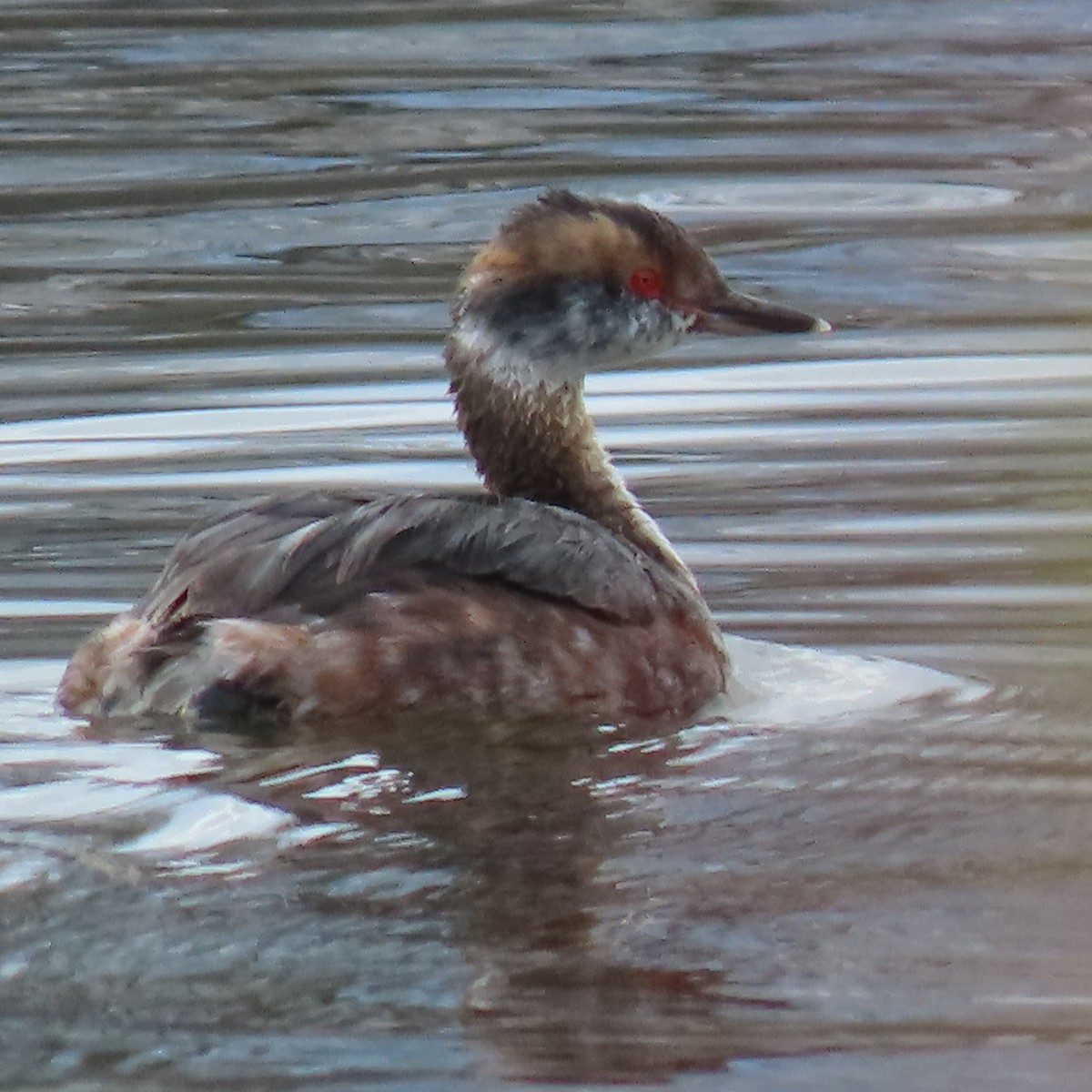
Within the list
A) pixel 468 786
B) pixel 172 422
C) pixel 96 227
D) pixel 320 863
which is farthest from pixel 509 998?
pixel 96 227

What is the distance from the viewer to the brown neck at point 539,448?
6938 millimetres

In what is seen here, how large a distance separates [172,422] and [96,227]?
3208 mm

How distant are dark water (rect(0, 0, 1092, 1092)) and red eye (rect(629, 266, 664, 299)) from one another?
29.7 inches

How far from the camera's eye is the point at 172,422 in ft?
29.8

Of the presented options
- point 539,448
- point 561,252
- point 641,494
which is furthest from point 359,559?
point 641,494

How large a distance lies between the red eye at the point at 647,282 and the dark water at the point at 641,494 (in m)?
A: 0.76

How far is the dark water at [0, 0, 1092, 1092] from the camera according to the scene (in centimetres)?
435

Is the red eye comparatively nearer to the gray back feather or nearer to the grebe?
the grebe

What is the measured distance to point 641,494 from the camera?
823cm

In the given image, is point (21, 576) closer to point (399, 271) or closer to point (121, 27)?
point (399, 271)

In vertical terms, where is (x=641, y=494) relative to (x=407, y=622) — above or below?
below

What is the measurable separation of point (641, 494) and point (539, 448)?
1267mm

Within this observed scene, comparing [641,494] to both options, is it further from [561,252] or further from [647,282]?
[561,252]

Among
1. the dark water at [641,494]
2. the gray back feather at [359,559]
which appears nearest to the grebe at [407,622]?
the gray back feather at [359,559]
